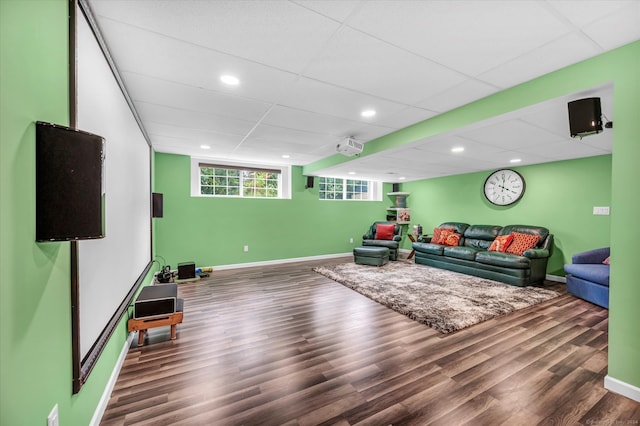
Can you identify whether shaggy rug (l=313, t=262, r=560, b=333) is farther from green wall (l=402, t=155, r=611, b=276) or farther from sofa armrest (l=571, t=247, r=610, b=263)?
green wall (l=402, t=155, r=611, b=276)

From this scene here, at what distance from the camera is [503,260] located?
14.9 ft

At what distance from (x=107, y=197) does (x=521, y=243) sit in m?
6.07

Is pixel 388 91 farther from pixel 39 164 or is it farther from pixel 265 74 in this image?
pixel 39 164

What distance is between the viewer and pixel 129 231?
2.46 m

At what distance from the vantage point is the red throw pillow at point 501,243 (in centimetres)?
499

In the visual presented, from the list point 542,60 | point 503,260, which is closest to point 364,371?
point 542,60

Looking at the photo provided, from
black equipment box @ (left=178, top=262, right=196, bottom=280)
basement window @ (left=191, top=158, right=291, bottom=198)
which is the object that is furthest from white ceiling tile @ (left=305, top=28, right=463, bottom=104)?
basement window @ (left=191, top=158, right=291, bottom=198)

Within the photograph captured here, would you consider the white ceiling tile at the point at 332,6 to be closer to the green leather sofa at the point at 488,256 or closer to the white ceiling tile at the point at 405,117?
the white ceiling tile at the point at 405,117

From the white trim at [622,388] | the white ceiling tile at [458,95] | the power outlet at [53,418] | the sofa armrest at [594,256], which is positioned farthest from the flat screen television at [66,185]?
the sofa armrest at [594,256]

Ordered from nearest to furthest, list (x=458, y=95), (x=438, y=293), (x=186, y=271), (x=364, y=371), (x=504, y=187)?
1. (x=364, y=371)
2. (x=458, y=95)
3. (x=438, y=293)
4. (x=186, y=271)
5. (x=504, y=187)

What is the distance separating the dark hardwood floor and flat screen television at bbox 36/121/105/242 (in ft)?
4.48

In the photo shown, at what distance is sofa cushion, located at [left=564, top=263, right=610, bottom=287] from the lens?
3.39 m

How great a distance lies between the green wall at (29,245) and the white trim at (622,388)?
3.28m

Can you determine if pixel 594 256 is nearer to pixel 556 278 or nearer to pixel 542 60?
pixel 556 278
